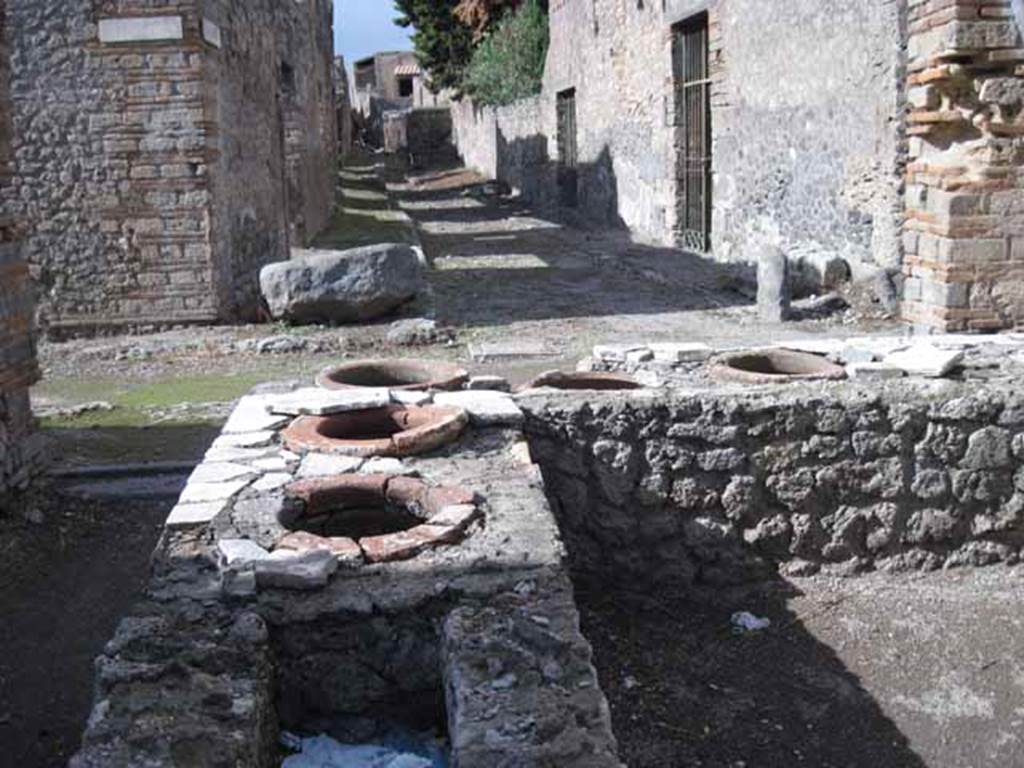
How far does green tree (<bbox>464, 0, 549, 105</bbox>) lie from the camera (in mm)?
24578

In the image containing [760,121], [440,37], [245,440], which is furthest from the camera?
[440,37]

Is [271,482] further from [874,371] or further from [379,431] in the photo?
[874,371]

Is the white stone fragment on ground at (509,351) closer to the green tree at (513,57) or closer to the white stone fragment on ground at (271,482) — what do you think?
the white stone fragment on ground at (271,482)

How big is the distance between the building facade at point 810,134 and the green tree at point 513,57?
6.70 ft

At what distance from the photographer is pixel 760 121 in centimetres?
1245

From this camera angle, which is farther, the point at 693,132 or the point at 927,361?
the point at 693,132

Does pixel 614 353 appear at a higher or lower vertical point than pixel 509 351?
higher

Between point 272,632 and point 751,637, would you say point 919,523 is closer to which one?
point 751,637

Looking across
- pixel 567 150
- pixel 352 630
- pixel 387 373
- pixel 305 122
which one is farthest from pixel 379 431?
pixel 567 150

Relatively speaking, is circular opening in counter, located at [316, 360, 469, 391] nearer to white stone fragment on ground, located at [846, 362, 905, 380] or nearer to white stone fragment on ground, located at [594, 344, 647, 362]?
white stone fragment on ground, located at [594, 344, 647, 362]

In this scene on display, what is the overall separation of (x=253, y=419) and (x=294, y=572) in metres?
1.85

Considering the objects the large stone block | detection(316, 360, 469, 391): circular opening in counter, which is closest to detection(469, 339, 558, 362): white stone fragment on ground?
the large stone block

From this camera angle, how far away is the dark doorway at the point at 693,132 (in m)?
14.6

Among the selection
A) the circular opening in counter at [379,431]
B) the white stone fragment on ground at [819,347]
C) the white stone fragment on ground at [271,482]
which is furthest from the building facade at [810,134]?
the white stone fragment on ground at [271,482]
